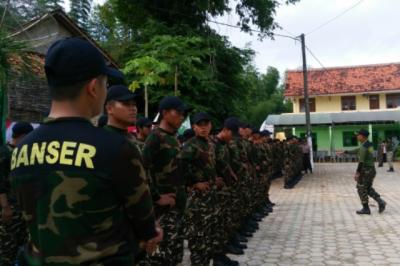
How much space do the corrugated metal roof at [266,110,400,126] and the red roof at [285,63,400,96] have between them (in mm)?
2412

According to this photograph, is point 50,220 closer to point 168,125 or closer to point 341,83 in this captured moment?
point 168,125

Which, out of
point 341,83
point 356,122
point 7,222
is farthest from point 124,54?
point 341,83

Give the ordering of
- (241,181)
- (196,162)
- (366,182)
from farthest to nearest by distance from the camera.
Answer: (366,182)
(241,181)
(196,162)

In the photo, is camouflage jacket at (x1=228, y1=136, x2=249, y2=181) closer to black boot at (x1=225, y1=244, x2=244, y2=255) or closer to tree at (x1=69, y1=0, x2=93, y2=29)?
black boot at (x1=225, y1=244, x2=244, y2=255)

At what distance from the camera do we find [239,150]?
24.5 feet

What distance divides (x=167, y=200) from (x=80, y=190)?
1960mm

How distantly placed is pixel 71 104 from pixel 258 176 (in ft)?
26.2

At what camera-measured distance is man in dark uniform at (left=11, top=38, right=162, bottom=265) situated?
1738 millimetres

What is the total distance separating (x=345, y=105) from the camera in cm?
3603

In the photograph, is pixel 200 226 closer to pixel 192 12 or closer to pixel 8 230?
pixel 8 230

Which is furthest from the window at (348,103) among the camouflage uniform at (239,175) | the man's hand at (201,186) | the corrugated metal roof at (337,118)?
the man's hand at (201,186)

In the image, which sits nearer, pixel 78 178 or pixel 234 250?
pixel 78 178

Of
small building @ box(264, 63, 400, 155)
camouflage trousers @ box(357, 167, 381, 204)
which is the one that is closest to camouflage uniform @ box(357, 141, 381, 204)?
camouflage trousers @ box(357, 167, 381, 204)

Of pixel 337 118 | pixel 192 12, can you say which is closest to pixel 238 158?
pixel 192 12
